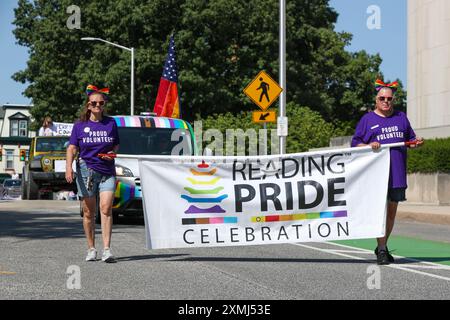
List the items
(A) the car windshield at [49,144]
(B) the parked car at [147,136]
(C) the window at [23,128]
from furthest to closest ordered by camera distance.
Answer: (C) the window at [23,128], (A) the car windshield at [49,144], (B) the parked car at [147,136]

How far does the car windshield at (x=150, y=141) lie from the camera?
18156 millimetres

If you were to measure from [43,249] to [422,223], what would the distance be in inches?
411

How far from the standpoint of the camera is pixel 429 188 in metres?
26.9

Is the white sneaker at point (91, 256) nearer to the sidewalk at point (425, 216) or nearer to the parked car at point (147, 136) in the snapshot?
the parked car at point (147, 136)

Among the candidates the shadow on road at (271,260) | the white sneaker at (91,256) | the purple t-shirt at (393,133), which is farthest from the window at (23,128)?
the purple t-shirt at (393,133)

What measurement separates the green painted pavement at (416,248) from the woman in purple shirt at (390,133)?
990 mm

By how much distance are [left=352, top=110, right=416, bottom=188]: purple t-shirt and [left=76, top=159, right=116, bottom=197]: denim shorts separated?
2.92 metres

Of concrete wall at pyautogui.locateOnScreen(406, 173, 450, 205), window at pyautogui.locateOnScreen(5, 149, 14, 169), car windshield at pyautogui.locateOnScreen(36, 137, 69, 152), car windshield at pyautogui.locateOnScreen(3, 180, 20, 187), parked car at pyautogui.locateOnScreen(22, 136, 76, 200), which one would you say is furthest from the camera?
window at pyautogui.locateOnScreen(5, 149, 14, 169)

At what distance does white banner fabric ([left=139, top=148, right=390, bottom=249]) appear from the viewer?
10750 mm

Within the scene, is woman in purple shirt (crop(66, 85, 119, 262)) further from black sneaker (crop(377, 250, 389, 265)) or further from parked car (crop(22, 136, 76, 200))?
parked car (crop(22, 136, 76, 200))

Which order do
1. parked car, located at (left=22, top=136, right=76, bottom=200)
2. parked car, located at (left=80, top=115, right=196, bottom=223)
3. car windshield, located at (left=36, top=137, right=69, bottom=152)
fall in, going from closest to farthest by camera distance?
parked car, located at (left=80, top=115, right=196, bottom=223) → parked car, located at (left=22, top=136, right=76, bottom=200) → car windshield, located at (left=36, top=137, right=69, bottom=152)

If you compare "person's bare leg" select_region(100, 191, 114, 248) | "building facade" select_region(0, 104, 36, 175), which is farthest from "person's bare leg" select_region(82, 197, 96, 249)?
"building facade" select_region(0, 104, 36, 175)

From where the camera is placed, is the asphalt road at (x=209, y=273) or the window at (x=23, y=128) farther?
the window at (x=23, y=128)
